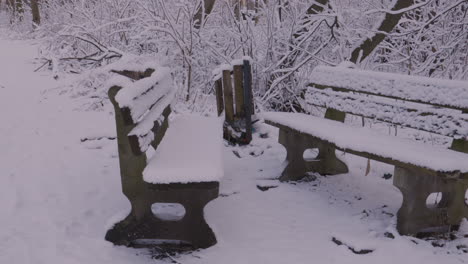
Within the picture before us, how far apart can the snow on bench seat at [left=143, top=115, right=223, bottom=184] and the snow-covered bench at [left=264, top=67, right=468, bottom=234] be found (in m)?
0.83

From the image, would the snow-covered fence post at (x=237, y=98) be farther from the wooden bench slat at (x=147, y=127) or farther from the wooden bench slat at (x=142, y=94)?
the wooden bench slat at (x=147, y=127)

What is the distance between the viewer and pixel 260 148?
5.17m

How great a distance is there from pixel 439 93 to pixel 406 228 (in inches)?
43.0

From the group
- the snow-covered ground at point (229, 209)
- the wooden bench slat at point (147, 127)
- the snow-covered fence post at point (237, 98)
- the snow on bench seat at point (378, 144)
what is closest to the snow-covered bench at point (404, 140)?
the snow on bench seat at point (378, 144)

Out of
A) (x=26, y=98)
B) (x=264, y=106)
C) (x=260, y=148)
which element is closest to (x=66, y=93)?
(x=26, y=98)

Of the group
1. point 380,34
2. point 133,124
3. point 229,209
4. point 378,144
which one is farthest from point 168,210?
point 380,34

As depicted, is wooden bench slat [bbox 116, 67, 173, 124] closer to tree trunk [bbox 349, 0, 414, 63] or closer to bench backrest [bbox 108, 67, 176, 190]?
bench backrest [bbox 108, 67, 176, 190]

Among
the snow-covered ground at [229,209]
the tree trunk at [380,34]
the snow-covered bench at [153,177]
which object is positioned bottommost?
the snow-covered ground at [229,209]

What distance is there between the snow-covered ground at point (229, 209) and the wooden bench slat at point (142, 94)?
839mm

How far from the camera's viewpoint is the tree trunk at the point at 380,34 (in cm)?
540

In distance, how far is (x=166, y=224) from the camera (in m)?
2.93

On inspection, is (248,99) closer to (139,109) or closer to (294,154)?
(294,154)

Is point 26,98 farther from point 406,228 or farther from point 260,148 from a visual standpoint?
point 406,228

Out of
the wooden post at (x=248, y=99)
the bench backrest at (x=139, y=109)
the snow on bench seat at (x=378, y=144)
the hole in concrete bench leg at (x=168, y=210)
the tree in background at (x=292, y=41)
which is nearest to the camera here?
the bench backrest at (x=139, y=109)
